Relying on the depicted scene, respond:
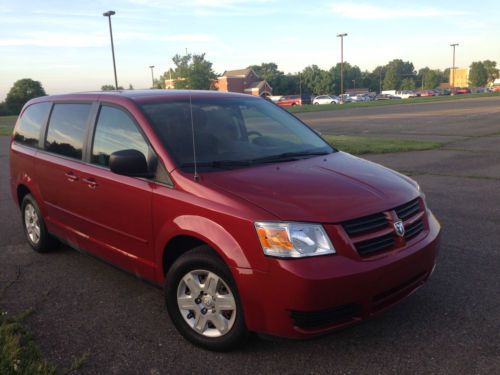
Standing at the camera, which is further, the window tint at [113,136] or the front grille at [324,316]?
the window tint at [113,136]

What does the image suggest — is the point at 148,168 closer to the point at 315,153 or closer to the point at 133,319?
the point at 133,319

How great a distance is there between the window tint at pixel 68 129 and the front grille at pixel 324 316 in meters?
2.60

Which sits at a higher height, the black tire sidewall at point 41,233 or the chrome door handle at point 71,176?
the chrome door handle at point 71,176

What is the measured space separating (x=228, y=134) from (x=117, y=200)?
104 cm

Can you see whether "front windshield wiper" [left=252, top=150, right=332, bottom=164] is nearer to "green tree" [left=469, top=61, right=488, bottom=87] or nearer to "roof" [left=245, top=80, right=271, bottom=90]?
"roof" [left=245, top=80, right=271, bottom=90]

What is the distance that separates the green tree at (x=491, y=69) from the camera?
390 feet

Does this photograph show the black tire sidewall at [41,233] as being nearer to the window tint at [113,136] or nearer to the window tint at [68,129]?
the window tint at [68,129]

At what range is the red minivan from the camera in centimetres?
285

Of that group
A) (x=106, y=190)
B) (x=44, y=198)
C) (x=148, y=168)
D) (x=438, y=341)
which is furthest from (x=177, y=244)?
Answer: (x=44, y=198)

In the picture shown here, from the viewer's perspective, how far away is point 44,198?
16.4ft

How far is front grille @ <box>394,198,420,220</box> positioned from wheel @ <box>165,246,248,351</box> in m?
1.22

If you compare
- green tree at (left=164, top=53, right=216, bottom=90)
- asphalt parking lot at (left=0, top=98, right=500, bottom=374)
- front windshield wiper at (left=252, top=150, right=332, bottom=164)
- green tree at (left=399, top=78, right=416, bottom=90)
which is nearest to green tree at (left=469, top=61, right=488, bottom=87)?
green tree at (left=399, top=78, right=416, bottom=90)

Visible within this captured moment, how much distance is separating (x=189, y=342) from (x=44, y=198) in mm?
2557

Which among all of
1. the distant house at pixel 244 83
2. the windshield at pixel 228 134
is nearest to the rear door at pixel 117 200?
the windshield at pixel 228 134
